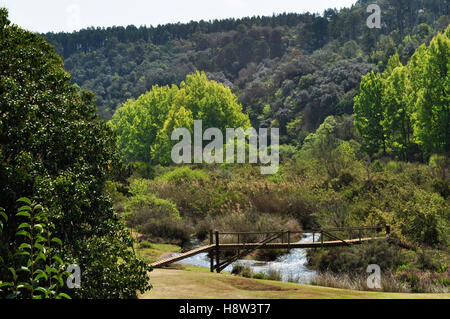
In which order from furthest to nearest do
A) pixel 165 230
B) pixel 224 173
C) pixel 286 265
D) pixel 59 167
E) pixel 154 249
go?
1. pixel 224 173
2. pixel 165 230
3. pixel 154 249
4. pixel 286 265
5. pixel 59 167

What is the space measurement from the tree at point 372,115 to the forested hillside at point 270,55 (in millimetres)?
15356

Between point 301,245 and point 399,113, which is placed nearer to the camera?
point 301,245

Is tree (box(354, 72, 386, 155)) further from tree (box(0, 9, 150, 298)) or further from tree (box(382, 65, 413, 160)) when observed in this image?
tree (box(0, 9, 150, 298))

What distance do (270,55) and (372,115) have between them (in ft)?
263

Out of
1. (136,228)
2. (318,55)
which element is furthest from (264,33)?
(136,228)

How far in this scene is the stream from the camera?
776 inches

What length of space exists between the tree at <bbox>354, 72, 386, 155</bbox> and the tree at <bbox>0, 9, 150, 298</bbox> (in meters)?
38.5

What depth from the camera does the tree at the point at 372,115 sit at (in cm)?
4672

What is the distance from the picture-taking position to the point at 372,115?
154 ft

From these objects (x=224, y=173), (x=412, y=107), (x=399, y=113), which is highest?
(x=412, y=107)

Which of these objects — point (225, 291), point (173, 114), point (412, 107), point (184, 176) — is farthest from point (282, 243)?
point (173, 114)

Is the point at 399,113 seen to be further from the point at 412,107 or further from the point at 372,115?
the point at 372,115

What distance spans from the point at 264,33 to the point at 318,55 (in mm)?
39644
